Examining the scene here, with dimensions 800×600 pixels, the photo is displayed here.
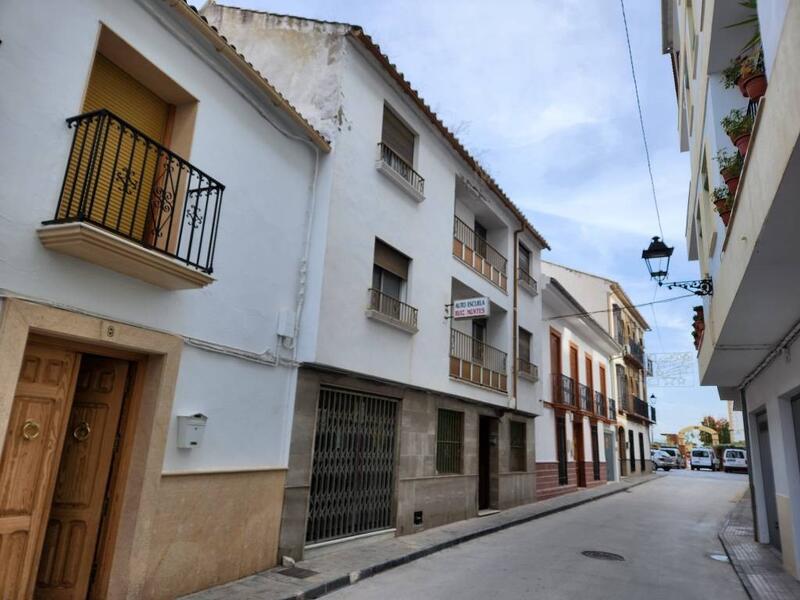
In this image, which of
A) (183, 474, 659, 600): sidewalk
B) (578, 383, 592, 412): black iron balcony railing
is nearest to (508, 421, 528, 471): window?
(183, 474, 659, 600): sidewalk

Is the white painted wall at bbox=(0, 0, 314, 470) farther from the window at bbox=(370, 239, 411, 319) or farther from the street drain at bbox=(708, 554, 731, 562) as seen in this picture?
the street drain at bbox=(708, 554, 731, 562)

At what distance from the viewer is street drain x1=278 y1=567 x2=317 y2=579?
6355 millimetres

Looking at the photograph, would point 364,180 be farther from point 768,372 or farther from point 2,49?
point 768,372

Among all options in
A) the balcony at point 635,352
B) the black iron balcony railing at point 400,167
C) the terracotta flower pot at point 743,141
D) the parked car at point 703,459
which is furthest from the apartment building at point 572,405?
the parked car at point 703,459

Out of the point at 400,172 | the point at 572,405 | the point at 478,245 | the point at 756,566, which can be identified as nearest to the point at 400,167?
the point at 400,172

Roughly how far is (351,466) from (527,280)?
29.8 feet

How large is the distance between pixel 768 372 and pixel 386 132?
755cm

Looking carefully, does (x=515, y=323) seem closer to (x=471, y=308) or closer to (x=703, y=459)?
(x=471, y=308)

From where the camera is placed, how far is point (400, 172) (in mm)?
10070

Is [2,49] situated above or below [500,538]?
above

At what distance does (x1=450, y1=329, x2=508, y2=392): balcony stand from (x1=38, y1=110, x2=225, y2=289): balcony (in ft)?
21.7

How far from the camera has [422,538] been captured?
9.08m

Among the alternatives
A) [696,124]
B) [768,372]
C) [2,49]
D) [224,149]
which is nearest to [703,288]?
[768,372]

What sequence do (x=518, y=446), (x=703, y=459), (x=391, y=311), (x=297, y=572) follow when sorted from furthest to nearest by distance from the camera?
(x=703, y=459), (x=518, y=446), (x=391, y=311), (x=297, y=572)
